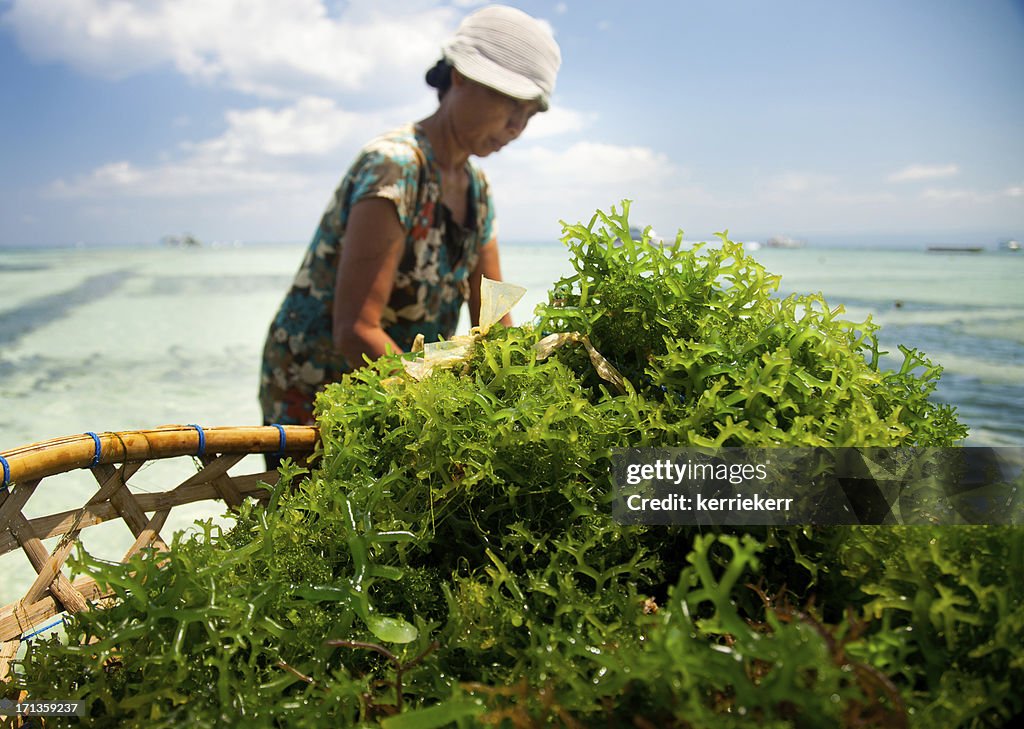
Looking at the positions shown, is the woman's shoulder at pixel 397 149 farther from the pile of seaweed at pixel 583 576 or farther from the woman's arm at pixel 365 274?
the pile of seaweed at pixel 583 576

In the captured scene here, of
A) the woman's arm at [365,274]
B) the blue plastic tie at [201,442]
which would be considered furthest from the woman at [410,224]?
the blue plastic tie at [201,442]

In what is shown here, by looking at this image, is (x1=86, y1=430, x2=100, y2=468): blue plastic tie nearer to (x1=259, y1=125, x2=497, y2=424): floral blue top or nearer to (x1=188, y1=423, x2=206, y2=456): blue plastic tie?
(x1=188, y1=423, x2=206, y2=456): blue plastic tie

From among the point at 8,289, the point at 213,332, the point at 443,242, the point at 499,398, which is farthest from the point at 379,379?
the point at 8,289

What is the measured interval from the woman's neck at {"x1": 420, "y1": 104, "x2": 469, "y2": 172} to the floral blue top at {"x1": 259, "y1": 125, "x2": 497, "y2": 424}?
0.06 metres

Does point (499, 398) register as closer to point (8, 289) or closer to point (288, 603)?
point (288, 603)

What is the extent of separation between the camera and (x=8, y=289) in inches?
590

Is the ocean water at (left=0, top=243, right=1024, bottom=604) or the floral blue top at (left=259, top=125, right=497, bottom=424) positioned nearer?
the floral blue top at (left=259, top=125, right=497, bottom=424)

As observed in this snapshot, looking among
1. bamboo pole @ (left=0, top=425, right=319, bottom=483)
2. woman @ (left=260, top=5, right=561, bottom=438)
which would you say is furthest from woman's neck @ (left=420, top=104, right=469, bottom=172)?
bamboo pole @ (left=0, top=425, right=319, bottom=483)

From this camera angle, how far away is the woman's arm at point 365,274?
1.89m

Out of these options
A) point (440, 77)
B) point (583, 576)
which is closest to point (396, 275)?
point (440, 77)

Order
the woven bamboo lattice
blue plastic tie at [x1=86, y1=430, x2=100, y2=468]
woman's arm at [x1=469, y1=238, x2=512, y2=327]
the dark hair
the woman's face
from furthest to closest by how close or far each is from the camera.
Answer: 1. woman's arm at [x1=469, y1=238, x2=512, y2=327]
2. the dark hair
3. the woman's face
4. blue plastic tie at [x1=86, y1=430, x2=100, y2=468]
5. the woven bamboo lattice

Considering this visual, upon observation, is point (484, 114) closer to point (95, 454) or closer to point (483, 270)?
point (483, 270)

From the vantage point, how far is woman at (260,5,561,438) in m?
1.92

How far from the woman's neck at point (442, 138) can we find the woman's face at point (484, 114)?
2 centimetres
